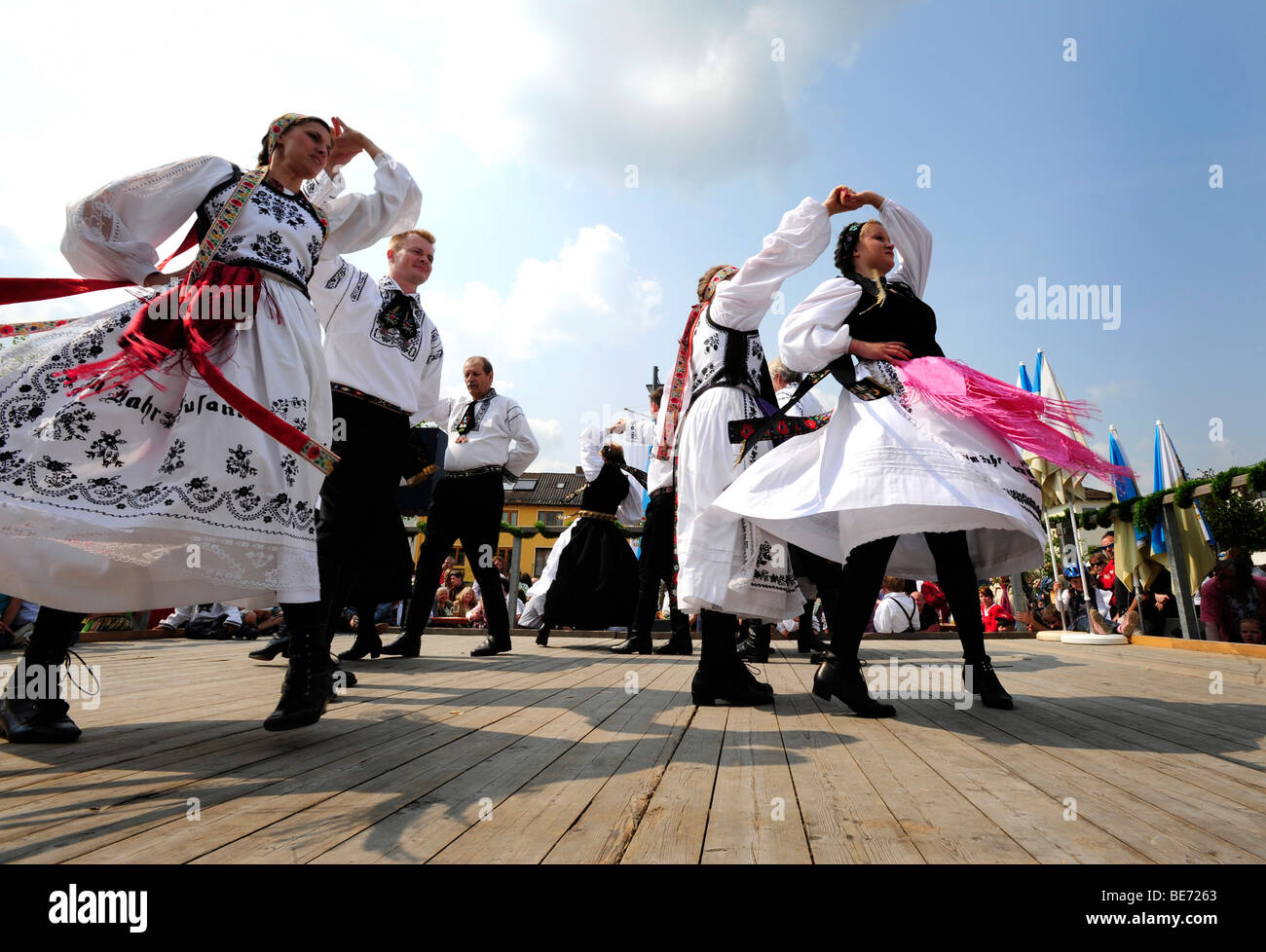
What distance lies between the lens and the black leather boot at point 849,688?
99.0 inches

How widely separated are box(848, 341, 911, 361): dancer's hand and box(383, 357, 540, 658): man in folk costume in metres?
2.96

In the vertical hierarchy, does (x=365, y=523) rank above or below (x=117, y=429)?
below

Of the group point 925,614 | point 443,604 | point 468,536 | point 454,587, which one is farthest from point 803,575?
point 454,587

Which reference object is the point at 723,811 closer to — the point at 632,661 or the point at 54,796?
the point at 54,796

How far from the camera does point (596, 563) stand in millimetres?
6582

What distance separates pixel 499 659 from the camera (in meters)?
4.73

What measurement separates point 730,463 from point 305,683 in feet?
5.53

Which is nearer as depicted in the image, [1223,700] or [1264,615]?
[1223,700]

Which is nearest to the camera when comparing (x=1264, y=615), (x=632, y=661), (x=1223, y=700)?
Answer: (x=1223, y=700)

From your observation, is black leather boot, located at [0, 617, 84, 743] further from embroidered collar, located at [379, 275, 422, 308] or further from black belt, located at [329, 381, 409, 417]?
embroidered collar, located at [379, 275, 422, 308]

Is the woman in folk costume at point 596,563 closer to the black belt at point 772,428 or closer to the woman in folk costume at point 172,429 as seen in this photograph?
the black belt at point 772,428

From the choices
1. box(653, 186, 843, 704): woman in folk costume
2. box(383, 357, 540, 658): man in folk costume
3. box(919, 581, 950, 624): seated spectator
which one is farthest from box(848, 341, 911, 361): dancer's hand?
box(919, 581, 950, 624): seated spectator

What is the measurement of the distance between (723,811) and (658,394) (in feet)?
15.9
